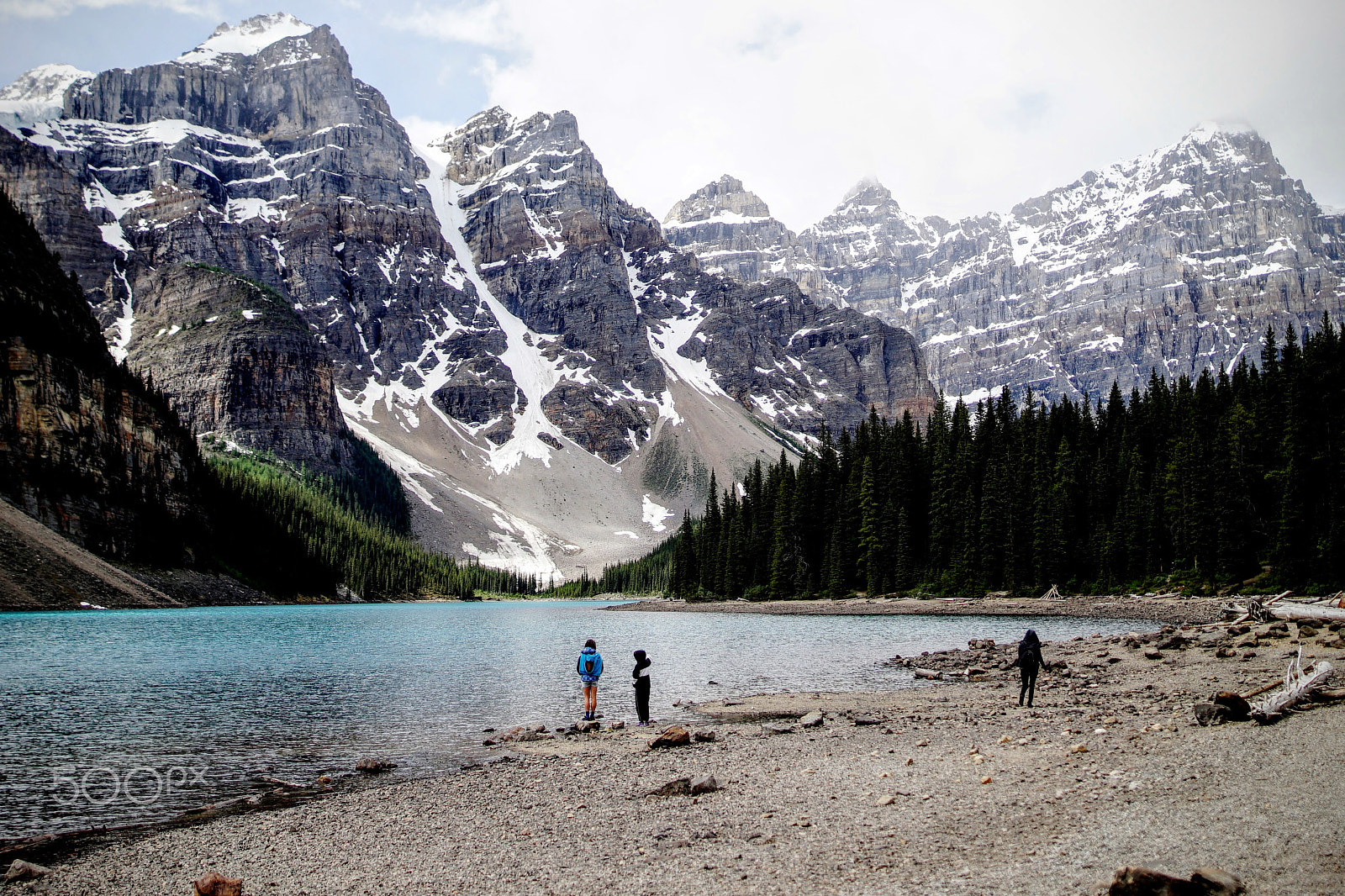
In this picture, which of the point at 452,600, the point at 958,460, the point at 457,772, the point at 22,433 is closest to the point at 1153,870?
the point at 457,772

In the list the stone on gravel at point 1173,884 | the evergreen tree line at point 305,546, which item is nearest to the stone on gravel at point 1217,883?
the stone on gravel at point 1173,884

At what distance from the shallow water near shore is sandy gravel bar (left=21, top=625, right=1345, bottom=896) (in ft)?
11.4

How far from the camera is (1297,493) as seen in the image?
47938 mm

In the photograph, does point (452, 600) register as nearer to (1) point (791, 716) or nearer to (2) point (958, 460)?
(2) point (958, 460)

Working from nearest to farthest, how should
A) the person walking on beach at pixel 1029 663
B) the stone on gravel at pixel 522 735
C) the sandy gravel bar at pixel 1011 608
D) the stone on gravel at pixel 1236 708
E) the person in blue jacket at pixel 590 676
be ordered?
the stone on gravel at pixel 1236 708, the stone on gravel at pixel 522 735, the person walking on beach at pixel 1029 663, the person in blue jacket at pixel 590 676, the sandy gravel bar at pixel 1011 608

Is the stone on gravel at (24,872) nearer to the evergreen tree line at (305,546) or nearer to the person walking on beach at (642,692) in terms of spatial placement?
the person walking on beach at (642,692)

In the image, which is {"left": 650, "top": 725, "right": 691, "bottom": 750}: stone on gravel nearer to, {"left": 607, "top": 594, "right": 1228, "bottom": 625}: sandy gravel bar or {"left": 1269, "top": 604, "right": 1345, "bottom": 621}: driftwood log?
{"left": 1269, "top": 604, "right": 1345, "bottom": 621}: driftwood log

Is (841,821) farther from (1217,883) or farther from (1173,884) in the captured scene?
(1217,883)

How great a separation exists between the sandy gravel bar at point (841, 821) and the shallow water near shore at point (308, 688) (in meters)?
3.48

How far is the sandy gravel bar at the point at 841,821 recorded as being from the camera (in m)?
8.47

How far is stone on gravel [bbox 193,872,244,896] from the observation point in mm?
9000

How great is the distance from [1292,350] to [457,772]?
65.5 metres

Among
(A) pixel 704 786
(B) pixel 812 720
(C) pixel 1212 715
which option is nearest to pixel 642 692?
(B) pixel 812 720

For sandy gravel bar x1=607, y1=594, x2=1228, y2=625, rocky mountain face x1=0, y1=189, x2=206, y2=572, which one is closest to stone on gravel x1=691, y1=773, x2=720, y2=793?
sandy gravel bar x1=607, y1=594, x2=1228, y2=625
